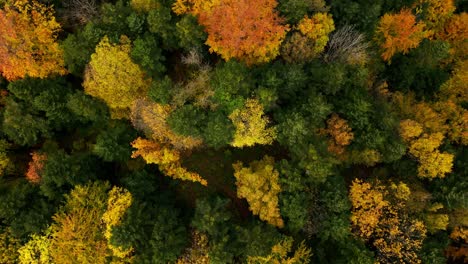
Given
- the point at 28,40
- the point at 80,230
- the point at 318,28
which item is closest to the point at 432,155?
the point at 318,28

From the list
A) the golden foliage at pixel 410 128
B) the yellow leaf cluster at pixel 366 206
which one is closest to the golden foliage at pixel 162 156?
the yellow leaf cluster at pixel 366 206

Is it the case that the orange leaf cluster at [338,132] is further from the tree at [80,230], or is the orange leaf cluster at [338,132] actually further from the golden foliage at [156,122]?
the tree at [80,230]

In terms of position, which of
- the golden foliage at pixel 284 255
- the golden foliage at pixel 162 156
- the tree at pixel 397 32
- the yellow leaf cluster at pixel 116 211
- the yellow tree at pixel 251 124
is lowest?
the yellow leaf cluster at pixel 116 211

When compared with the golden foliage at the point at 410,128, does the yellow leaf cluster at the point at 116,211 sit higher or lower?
lower

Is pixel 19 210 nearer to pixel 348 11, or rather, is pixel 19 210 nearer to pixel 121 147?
pixel 121 147

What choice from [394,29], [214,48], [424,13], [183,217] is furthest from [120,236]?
[424,13]

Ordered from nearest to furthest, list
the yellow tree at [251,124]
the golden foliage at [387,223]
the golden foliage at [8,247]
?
1. the yellow tree at [251,124]
2. the golden foliage at [8,247]
3. the golden foliage at [387,223]

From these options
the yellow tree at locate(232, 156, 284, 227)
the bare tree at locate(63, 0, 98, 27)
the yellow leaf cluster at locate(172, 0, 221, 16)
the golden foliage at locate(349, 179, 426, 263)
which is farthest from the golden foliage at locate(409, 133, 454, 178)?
the bare tree at locate(63, 0, 98, 27)
